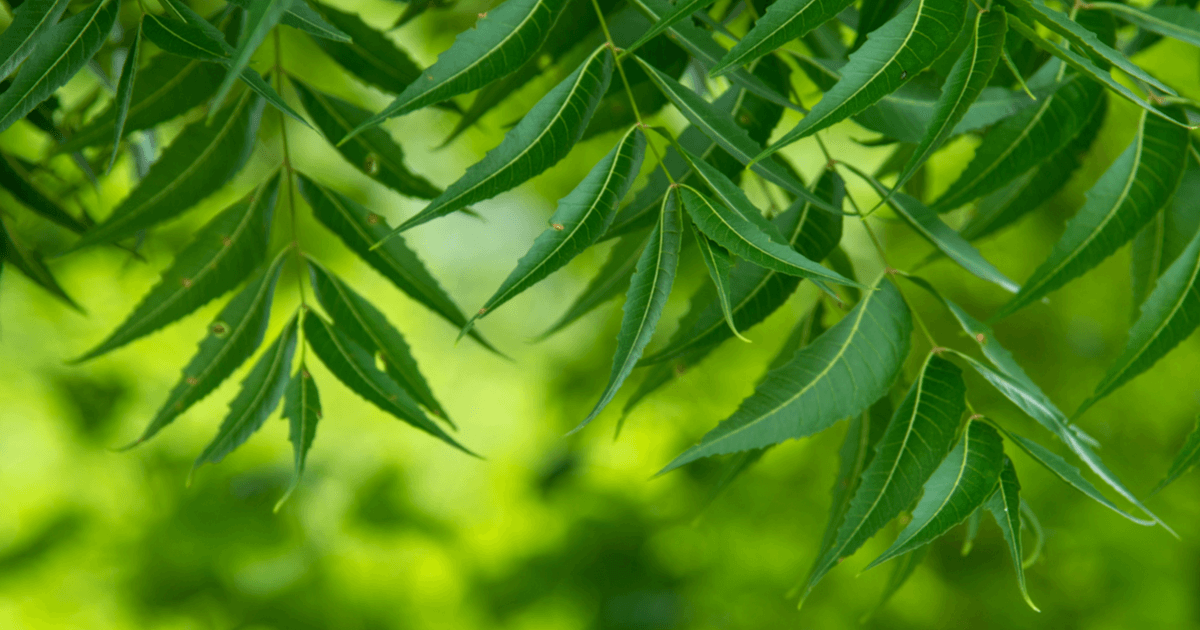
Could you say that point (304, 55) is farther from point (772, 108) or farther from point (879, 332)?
point (879, 332)

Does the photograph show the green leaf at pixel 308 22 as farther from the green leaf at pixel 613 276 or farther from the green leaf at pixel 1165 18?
the green leaf at pixel 1165 18

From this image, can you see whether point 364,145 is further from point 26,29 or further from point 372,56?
point 26,29

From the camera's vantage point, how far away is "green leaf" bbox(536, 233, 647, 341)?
45 centimetres

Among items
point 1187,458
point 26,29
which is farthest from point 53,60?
point 1187,458

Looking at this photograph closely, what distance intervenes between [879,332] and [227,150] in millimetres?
352

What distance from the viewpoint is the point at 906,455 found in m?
0.32

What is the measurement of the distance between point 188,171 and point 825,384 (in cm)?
34

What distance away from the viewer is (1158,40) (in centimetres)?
50

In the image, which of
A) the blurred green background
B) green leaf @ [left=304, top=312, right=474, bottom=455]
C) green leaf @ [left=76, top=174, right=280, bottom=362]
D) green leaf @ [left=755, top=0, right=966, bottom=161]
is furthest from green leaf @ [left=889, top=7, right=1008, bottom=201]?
the blurred green background

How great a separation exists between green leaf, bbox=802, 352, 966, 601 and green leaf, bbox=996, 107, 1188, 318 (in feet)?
0.19

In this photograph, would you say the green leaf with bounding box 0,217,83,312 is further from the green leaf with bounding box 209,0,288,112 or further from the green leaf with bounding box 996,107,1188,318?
the green leaf with bounding box 996,107,1188,318

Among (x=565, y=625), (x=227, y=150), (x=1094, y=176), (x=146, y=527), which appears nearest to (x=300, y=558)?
(x=146, y=527)

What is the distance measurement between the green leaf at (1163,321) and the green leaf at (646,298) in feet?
0.69

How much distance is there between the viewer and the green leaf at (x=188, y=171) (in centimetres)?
41
